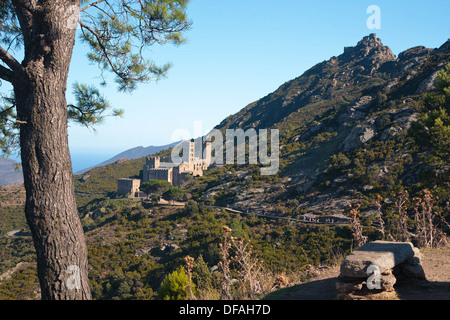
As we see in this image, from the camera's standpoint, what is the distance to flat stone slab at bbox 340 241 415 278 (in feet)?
10.6

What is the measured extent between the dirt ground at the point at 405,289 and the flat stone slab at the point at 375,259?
31 centimetres

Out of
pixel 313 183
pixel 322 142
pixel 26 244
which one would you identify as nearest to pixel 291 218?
pixel 313 183

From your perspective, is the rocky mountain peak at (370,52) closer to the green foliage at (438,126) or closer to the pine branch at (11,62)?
the green foliage at (438,126)

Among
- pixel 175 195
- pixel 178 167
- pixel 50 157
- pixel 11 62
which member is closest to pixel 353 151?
pixel 175 195

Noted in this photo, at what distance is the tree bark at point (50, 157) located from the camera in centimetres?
293

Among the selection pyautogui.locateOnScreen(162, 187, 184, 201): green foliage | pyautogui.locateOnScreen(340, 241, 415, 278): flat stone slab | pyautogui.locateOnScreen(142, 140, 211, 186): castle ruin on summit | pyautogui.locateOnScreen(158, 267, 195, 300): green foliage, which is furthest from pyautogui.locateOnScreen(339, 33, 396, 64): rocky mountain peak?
pyautogui.locateOnScreen(158, 267, 195, 300): green foliage

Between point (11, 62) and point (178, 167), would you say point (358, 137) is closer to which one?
point (178, 167)

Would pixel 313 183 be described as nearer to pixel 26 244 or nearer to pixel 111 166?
pixel 26 244

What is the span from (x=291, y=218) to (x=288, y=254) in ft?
19.3

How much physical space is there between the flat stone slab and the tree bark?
9.40ft

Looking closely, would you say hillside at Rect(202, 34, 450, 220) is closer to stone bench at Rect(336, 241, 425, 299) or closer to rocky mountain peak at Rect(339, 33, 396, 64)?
stone bench at Rect(336, 241, 425, 299)

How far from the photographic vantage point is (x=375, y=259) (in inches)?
131

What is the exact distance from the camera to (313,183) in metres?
26.3

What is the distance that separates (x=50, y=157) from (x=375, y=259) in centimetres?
374
